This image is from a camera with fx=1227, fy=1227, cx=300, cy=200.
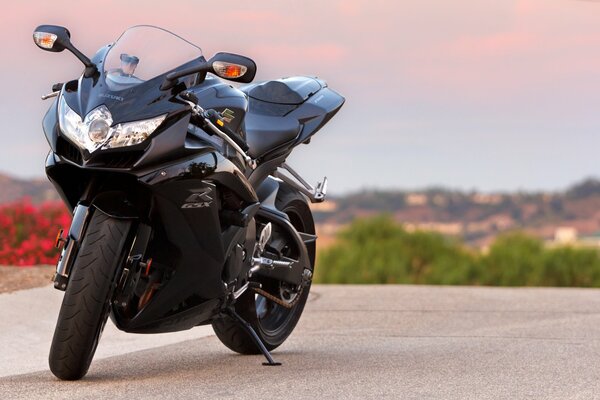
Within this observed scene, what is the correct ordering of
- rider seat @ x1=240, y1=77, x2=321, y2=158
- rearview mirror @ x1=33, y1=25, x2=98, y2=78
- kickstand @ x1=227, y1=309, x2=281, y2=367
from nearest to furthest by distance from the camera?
rearview mirror @ x1=33, y1=25, x2=98, y2=78 → kickstand @ x1=227, y1=309, x2=281, y2=367 → rider seat @ x1=240, y1=77, x2=321, y2=158

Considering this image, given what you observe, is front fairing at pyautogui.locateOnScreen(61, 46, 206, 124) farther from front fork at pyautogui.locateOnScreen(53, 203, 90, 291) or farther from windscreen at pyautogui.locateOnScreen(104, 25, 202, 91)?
front fork at pyautogui.locateOnScreen(53, 203, 90, 291)

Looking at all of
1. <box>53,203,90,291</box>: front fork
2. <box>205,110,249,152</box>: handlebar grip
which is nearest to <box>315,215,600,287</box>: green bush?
<box>205,110,249,152</box>: handlebar grip

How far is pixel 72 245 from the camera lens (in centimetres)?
617

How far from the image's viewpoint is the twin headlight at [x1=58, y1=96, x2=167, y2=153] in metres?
5.96

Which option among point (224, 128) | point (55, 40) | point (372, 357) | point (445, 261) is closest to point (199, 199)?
point (224, 128)

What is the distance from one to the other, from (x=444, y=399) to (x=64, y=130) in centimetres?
233

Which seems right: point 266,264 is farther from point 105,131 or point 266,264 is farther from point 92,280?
point 105,131

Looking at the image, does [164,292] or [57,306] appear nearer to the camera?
[164,292]

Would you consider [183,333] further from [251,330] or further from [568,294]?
[568,294]

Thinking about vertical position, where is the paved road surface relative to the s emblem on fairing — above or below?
below

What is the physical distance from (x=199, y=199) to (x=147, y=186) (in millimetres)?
348

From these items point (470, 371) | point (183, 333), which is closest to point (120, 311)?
point (470, 371)

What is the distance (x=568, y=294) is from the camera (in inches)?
507

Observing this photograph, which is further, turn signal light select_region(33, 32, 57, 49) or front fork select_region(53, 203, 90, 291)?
turn signal light select_region(33, 32, 57, 49)
